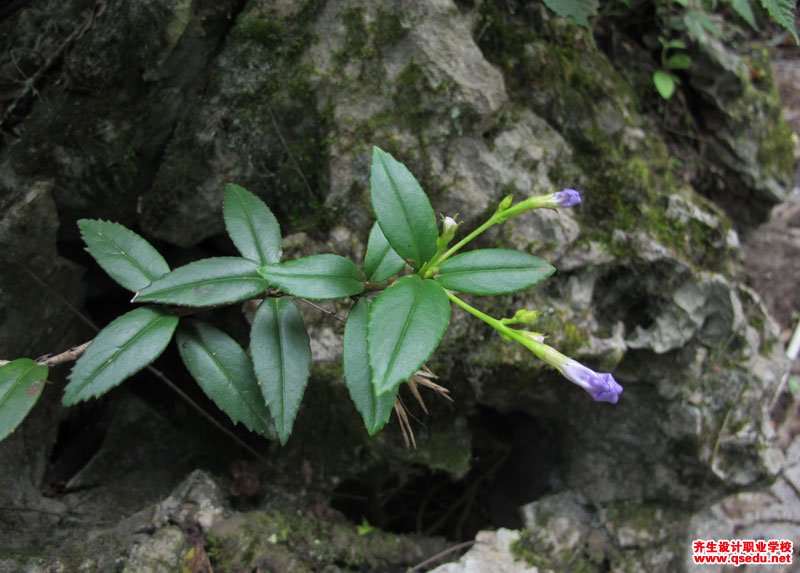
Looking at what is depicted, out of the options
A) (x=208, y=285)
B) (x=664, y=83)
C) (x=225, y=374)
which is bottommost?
(x=664, y=83)

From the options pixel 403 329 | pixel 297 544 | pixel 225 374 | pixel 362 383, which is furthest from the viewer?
pixel 297 544

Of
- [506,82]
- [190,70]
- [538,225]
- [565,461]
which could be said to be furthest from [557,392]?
[190,70]

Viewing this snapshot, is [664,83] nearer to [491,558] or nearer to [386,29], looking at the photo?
[386,29]

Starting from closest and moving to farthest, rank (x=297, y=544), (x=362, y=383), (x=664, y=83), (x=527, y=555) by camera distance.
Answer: (x=362, y=383) < (x=297, y=544) < (x=527, y=555) < (x=664, y=83)

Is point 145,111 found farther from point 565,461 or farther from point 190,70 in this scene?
point 565,461

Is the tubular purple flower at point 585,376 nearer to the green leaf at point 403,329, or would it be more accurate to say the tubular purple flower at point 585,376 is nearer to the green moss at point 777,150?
the green leaf at point 403,329

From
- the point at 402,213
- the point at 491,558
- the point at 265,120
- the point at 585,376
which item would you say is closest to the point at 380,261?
the point at 402,213

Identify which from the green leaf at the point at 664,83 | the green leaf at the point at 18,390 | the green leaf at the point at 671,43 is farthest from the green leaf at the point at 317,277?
the green leaf at the point at 671,43

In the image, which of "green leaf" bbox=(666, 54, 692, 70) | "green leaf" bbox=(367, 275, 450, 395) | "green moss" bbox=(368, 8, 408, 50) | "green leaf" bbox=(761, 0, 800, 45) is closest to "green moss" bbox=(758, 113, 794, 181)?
"green leaf" bbox=(666, 54, 692, 70)
